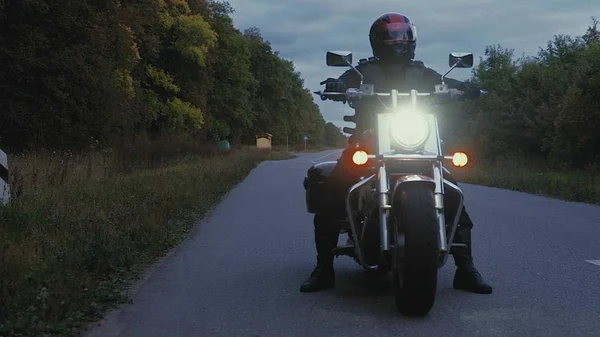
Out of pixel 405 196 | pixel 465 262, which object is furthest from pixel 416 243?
pixel 465 262

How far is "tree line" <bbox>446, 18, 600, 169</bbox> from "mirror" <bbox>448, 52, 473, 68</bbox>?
17.3m

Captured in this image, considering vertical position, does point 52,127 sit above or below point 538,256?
above

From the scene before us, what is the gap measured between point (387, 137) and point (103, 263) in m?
3.25

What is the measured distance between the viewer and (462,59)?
5684mm

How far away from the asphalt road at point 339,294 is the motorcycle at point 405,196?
Result: 15.2 inches

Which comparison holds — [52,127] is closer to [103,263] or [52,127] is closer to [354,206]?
[103,263]

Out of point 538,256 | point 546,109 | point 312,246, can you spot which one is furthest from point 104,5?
point 538,256

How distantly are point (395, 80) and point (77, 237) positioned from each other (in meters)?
3.95

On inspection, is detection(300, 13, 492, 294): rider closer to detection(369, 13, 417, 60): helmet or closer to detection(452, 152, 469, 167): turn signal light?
detection(369, 13, 417, 60): helmet

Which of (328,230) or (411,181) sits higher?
(411,181)

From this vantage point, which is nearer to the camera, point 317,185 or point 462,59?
point 462,59

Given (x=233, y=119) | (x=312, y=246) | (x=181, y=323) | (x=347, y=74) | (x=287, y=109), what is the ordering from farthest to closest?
(x=287, y=109), (x=233, y=119), (x=312, y=246), (x=347, y=74), (x=181, y=323)

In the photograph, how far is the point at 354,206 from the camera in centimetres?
566

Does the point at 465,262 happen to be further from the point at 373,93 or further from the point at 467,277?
the point at 373,93
